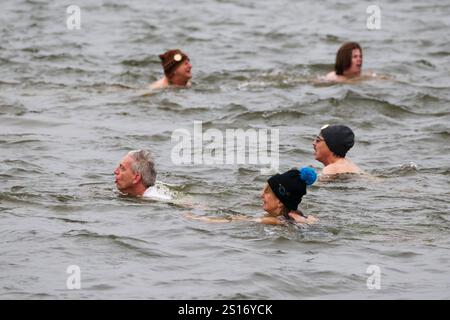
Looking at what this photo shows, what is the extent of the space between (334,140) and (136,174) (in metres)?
3.29

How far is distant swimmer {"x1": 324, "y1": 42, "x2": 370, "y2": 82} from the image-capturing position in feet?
70.5

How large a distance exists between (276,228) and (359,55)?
32.8 feet

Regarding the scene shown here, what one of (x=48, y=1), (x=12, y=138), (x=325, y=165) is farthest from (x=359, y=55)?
(x=48, y=1)

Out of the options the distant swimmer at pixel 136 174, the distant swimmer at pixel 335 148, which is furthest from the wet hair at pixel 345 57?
the distant swimmer at pixel 136 174

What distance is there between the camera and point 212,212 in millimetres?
13305

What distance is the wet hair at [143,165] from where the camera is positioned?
13.4 m

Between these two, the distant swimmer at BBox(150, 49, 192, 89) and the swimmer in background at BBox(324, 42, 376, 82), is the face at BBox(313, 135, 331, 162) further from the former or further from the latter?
the swimmer in background at BBox(324, 42, 376, 82)

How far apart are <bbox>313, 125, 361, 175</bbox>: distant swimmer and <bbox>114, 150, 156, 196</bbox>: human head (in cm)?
299

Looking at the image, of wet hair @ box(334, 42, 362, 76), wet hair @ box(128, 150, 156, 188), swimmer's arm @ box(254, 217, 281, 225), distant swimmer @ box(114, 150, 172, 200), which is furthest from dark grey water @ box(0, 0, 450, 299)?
wet hair @ box(334, 42, 362, 76)

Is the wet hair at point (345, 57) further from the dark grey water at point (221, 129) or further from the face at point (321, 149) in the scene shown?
the face at point (321, 149)

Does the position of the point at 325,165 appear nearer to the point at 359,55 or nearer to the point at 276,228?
the point at 276,228

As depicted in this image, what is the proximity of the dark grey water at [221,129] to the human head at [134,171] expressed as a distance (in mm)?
230

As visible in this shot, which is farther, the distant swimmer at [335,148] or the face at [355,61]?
the face at [355,61]

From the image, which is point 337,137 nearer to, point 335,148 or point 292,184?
point 335,148
